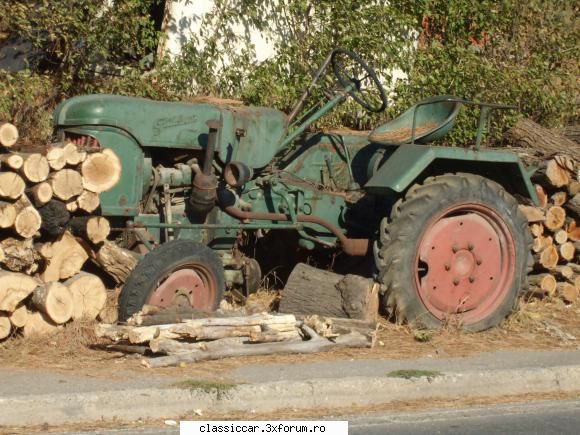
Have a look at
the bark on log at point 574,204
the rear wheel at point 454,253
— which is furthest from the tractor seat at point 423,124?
the bark on log at point 574,204

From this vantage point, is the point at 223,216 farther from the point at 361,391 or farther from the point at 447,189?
the point at 361,391

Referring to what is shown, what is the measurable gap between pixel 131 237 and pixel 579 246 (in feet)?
14.8

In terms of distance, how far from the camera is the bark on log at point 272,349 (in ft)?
25.0

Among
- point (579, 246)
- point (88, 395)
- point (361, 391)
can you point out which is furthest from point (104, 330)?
point (579, 246)

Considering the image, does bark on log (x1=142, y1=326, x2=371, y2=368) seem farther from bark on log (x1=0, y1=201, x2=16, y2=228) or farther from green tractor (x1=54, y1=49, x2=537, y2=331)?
bark on log (x1=0, y1=201, x2=16, y2=228)

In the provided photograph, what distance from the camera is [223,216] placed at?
9320 mm

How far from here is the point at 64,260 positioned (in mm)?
8500

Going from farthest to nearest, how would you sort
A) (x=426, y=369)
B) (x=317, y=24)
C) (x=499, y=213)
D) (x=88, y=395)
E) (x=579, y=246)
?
(x=317, y=24), (x=579, y=246), (x=499, y=213), (x=426, y=369), (x=88, y=395)

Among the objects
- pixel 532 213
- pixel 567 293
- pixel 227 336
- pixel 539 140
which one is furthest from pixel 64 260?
pixel 539 140

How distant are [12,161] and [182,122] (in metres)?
1.54

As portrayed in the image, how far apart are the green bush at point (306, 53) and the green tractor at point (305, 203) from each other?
2.81m

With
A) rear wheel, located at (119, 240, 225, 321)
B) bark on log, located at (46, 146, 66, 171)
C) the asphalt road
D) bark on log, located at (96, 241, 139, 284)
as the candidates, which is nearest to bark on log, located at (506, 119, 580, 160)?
rear wheel, located at (119, 240, 225, 321)

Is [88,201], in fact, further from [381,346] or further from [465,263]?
[465,263]

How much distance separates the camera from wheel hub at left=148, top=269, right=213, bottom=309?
28.1 ft
